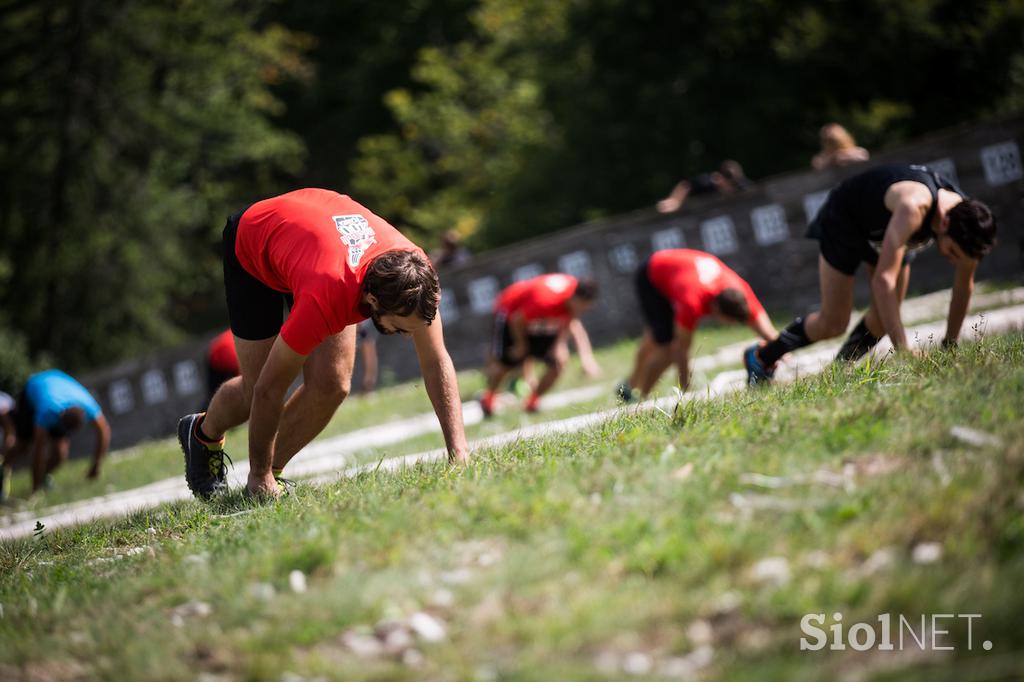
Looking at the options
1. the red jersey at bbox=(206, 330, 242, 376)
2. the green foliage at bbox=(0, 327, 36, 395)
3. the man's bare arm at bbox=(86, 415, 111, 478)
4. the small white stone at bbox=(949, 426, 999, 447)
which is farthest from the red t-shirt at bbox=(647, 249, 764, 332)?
the green foliage at bbox=(0, 327, 36, 395)

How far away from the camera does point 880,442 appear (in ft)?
13.6

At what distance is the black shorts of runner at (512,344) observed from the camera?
11750 millimetres

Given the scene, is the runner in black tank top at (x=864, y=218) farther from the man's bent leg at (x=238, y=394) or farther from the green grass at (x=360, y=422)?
the man's bent leg at (x=238, y=394)

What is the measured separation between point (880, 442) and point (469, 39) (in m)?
31.5

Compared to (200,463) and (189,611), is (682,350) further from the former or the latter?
(189,611)

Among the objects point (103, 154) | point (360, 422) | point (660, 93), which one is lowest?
point (360, 422)

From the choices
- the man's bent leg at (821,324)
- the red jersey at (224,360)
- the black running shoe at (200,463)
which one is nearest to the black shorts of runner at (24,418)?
the red jersey at (224,360)

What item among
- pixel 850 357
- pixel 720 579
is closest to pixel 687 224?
pixel 850 357

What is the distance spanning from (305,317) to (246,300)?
0.94 m

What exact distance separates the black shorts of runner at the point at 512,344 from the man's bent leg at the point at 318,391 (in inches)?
240

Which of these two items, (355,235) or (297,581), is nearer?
(297,581)

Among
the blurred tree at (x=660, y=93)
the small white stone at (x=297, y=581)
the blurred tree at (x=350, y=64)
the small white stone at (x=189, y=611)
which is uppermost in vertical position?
the blurred tree at (x=350, y=64)

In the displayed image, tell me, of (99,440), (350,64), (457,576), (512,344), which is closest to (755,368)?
(457,576)

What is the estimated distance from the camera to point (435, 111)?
2959cm
